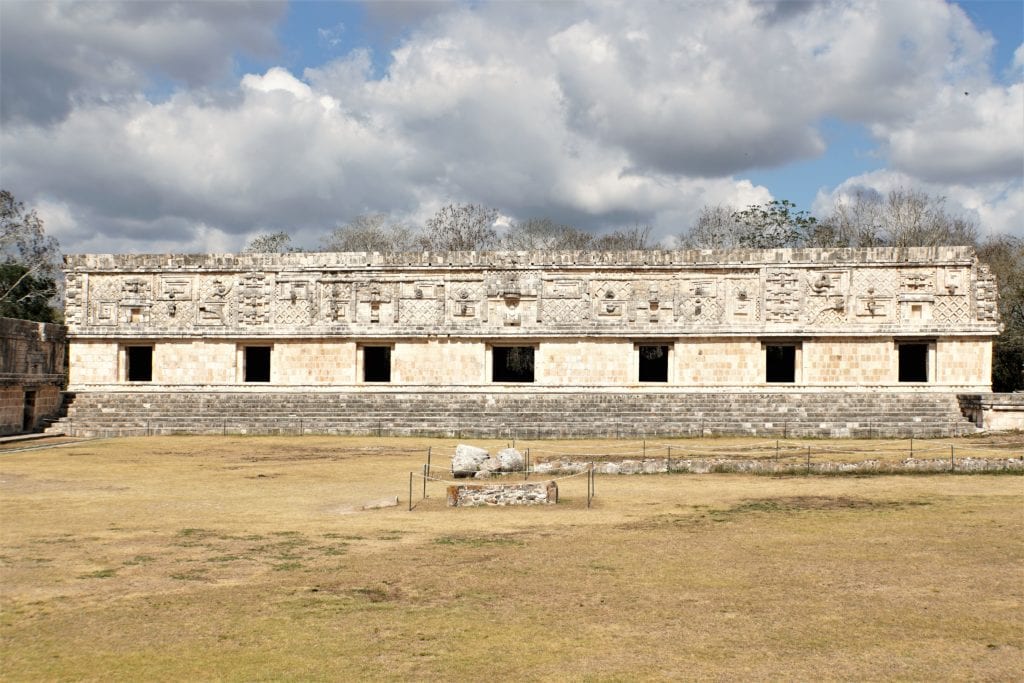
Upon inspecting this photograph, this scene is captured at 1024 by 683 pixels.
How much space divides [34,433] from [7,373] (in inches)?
70.4

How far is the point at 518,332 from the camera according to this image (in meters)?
23.6

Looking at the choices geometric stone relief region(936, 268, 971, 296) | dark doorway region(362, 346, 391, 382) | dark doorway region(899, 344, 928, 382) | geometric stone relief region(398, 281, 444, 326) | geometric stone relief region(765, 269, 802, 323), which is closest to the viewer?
geometric stone relief region(936, 268, 971, 296)

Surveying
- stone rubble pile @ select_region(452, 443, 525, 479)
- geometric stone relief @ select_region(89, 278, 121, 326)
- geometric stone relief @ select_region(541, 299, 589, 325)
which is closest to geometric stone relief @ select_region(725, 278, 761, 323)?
geometric stone relief @ select_region(541, 299, 589, 325)

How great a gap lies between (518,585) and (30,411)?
19790 mm

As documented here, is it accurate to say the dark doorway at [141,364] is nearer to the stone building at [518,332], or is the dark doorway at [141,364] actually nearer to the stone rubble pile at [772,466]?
the stone building at [518,332]

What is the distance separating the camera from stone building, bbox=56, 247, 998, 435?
22.6m

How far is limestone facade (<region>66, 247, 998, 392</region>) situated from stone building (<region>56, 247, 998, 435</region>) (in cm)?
4

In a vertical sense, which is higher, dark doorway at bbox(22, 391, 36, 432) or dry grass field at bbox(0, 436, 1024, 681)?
A: dark doorway at bbox(22, 391, 36, 432)

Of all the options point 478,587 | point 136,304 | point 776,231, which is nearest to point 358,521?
point 478,587

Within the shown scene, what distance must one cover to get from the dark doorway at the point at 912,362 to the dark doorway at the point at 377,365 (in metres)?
18.9

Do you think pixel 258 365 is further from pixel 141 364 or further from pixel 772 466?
pixel 772 466

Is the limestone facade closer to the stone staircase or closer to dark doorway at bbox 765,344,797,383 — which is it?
the stone staircase

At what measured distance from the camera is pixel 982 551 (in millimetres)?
7785

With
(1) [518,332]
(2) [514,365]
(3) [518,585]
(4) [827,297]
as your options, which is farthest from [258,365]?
(3) [518,585]
